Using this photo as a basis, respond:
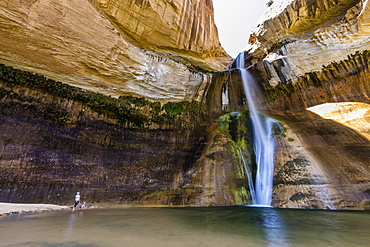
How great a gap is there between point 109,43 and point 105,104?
341 centimetres

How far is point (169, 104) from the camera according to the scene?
13.2m

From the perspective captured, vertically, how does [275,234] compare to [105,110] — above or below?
below

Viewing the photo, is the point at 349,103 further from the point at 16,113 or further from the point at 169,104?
the point at 16,113

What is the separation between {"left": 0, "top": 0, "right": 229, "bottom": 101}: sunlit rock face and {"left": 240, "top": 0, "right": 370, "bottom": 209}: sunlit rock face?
5950 millimetres

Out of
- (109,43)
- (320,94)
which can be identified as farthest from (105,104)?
(320,94)

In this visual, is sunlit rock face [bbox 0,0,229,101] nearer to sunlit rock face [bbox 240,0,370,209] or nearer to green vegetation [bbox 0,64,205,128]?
green vegetation [bbox 0,64,205,128]

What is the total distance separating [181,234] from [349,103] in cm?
1234

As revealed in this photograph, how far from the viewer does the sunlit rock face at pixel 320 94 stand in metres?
8.90

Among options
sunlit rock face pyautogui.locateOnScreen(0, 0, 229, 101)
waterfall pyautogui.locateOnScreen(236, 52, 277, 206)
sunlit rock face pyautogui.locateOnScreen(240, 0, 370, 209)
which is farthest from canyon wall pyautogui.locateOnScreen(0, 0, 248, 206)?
sunlit rock face pyautogui.locateOnScreen(240, 0, 370, 209)

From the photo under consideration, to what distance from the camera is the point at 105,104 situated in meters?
11.1

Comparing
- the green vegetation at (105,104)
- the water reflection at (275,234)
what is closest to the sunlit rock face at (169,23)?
the green vegetation at (105,104)

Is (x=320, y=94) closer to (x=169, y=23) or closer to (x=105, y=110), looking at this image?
(x=169, y=23)

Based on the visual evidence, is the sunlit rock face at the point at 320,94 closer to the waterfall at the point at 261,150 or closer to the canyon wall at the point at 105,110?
the waterfall at the point at 261,150

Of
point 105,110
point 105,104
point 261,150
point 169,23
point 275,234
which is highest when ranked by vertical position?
point 169,23
